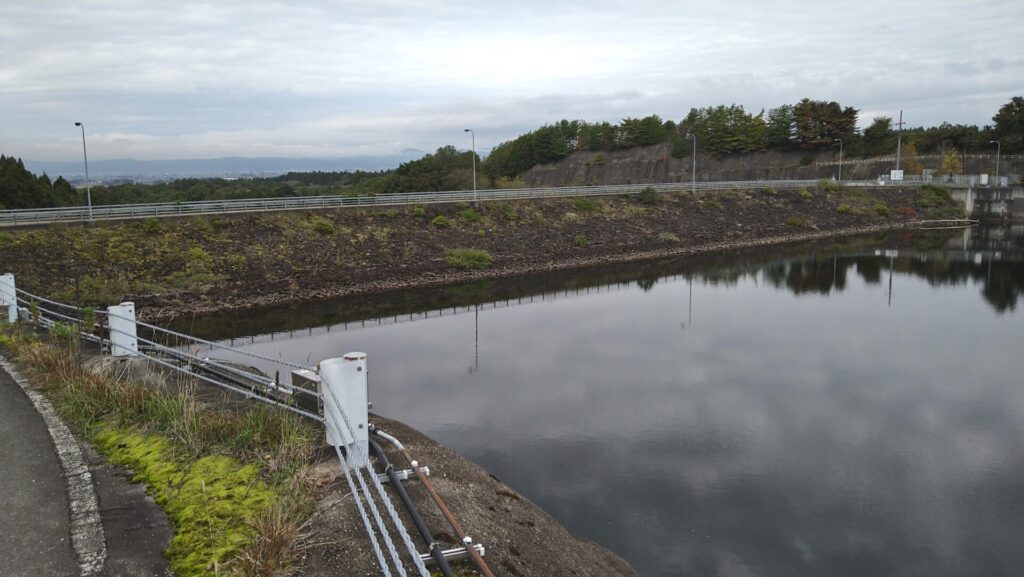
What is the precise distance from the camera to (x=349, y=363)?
8.76 metres

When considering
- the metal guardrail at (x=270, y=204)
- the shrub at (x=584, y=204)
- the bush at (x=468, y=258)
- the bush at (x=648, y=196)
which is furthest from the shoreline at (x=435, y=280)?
the metal guardrail at (x=270, y=204)

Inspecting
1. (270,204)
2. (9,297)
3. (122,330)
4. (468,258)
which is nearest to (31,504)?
(122,330)

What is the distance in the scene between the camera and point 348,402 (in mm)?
8898

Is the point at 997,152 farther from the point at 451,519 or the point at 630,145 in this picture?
the point at 451,519

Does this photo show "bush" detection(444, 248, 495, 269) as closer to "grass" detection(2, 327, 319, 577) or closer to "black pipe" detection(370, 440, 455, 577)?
"grass" detection(2, 327, 319, 577)

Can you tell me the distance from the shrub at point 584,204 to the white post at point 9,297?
1756 inches

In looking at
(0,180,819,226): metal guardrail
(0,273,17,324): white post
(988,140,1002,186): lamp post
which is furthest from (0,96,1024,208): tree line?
(0,273,17,324): white post

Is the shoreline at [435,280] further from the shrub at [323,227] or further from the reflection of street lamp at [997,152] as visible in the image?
the reflection of street lamp at [997,152]

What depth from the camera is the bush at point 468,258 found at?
1735 inches

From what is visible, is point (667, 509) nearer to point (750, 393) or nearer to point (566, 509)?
point (566, 509)

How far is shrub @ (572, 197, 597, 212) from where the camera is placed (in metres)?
59.4

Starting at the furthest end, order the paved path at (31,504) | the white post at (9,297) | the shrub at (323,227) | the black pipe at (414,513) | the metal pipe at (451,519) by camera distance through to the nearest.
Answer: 1. the shrub at (323,227)
2. the white post at (9,297)
3. the metal pipe at (451,519)
4. the black pipe at (414,513)
5. the paved path at (31,504)

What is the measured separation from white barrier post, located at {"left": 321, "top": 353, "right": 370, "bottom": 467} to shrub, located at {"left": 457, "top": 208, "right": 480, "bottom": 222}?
140 feet

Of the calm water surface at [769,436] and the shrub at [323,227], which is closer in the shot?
the calm water surface at [769,436]
